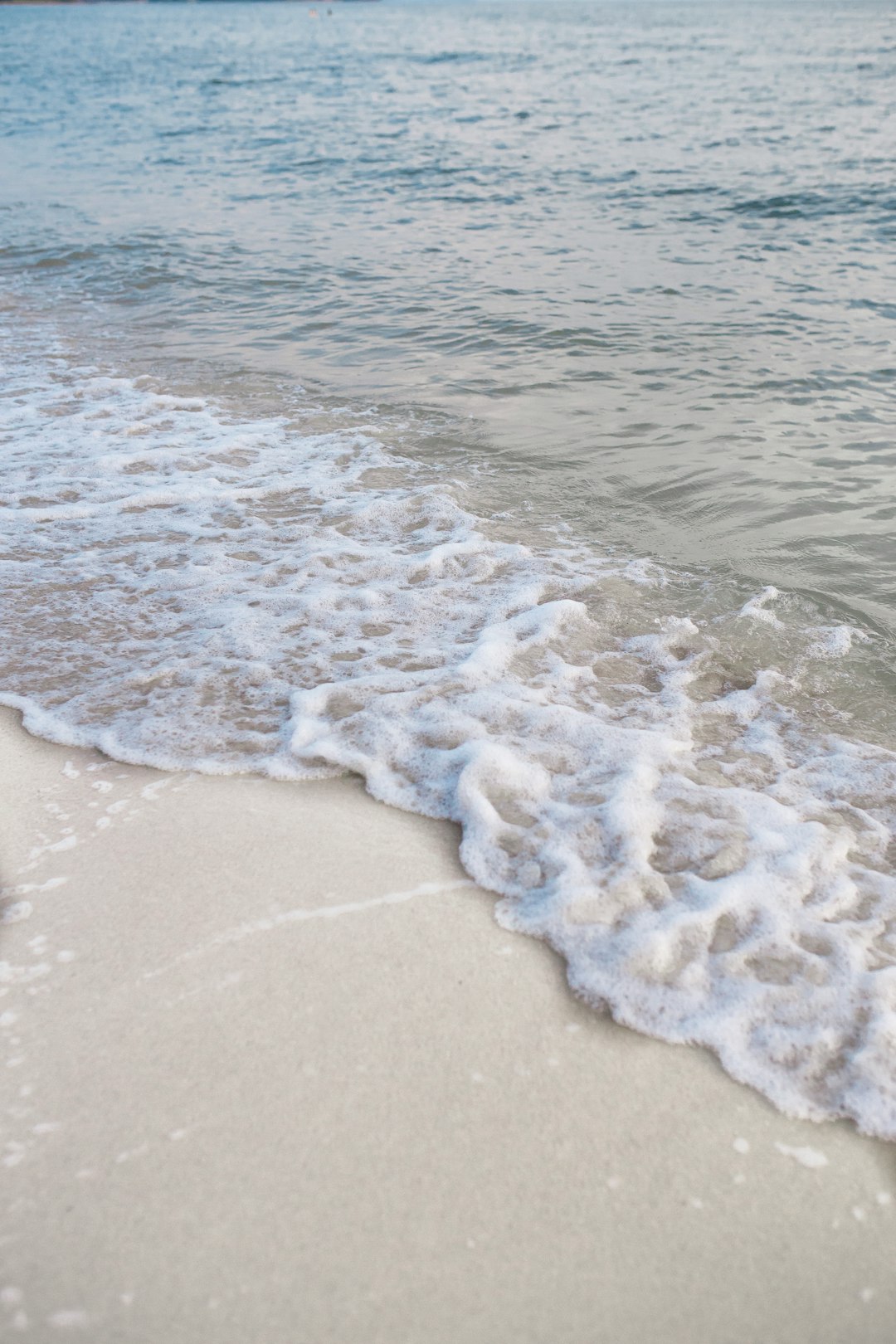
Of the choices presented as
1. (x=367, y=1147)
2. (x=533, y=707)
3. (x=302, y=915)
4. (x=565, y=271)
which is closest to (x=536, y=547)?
(x=533, y=707)

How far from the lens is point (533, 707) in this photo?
357 centimetres

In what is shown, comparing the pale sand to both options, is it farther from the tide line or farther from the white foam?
the white foam

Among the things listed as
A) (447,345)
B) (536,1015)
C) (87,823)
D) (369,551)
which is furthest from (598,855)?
(447,345)

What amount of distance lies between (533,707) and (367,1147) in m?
1.91

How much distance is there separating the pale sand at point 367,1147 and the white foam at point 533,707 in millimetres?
239

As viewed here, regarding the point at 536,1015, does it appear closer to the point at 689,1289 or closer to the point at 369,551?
the point at 689,1289

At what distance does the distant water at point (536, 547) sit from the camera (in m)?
2.72

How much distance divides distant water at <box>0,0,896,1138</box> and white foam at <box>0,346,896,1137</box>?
1 cm

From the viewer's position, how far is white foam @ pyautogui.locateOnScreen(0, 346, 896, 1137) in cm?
245

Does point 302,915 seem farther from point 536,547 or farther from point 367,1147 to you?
point 536,547

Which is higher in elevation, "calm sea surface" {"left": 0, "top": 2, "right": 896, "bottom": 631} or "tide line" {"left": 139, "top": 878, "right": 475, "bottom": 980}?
"calm sea surface" {"left": 0, "top": 2, "right": 896, "bottom": 631}

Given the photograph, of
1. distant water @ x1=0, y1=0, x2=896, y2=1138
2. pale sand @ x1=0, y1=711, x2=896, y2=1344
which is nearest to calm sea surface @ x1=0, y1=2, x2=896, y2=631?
distant water @ x1=0, y1=0, x2=896, y2=1138

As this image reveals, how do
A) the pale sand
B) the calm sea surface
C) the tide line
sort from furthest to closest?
the calm sea surface < the tide line < the pale sand

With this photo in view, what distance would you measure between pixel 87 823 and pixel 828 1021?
2.22 meters
